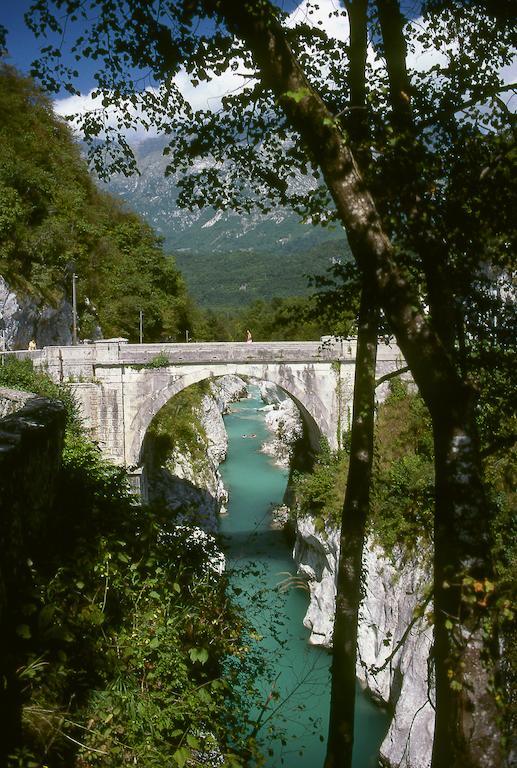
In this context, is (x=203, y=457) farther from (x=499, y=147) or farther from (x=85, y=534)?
(x=499, y=147)

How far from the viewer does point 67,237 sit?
2498 cm

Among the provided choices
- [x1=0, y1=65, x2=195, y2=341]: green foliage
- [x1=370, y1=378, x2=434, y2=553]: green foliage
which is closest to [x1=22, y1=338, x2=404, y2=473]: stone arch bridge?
[x1=370, y1=378, x2=434, y2=553]: green foliage

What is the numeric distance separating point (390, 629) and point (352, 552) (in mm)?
10520

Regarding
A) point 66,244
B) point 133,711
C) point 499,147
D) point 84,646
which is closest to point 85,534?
point 84,646

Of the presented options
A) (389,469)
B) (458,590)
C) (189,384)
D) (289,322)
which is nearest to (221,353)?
(189,384)

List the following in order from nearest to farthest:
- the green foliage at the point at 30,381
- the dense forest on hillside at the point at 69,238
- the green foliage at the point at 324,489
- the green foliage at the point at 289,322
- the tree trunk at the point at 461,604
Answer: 1. the tree trunk at the point at 461,604
2. the green foliage at the point at 289,322
3. the green foliage at the point at 30,381
4. the green foliage at the point at 324,489
5. the dense forest on hillside at the point at 69,238

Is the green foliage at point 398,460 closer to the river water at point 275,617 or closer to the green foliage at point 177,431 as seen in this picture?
the river water at point 275,617

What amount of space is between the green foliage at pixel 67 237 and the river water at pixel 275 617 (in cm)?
1098

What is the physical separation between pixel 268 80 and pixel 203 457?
24.8m

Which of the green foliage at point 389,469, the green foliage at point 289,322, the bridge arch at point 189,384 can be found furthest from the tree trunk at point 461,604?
the bridge arch at point 189,384

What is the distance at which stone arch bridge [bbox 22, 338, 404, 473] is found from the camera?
20.1 m

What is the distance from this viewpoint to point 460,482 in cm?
324

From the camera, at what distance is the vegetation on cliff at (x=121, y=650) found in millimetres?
3701

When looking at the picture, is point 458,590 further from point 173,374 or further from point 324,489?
point 173,374
